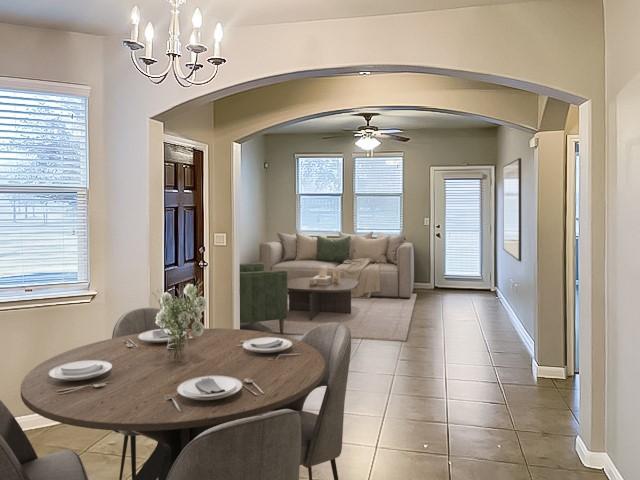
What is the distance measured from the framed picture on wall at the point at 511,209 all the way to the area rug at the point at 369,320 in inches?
60.5

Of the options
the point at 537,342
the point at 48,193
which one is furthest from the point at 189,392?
the point at 537,342

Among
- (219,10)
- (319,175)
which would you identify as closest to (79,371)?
(219,10)

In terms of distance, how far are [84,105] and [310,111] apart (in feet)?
5.87

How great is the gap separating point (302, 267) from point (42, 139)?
5081mm

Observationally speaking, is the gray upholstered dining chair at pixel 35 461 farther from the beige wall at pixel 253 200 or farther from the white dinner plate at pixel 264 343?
the beige wall at pixel 253 200

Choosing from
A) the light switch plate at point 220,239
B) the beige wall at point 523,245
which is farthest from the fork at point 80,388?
the beige wall at point 523,245

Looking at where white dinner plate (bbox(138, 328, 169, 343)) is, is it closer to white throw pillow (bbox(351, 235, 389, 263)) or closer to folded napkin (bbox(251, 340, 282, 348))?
folded napkin (bbox(251, 340, 282, 348))

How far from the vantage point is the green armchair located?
5.72m

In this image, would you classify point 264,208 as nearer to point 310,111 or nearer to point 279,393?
point 310,111

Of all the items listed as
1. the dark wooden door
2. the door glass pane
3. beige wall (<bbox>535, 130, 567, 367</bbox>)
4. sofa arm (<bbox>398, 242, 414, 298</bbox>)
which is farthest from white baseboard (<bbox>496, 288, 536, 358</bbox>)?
the dark wooden door

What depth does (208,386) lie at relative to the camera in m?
1.82

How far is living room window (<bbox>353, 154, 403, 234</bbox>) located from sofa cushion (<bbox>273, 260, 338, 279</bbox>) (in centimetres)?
122

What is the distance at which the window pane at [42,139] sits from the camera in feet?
10.8

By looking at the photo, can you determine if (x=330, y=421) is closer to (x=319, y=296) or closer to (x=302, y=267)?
(x=319, y=296)
